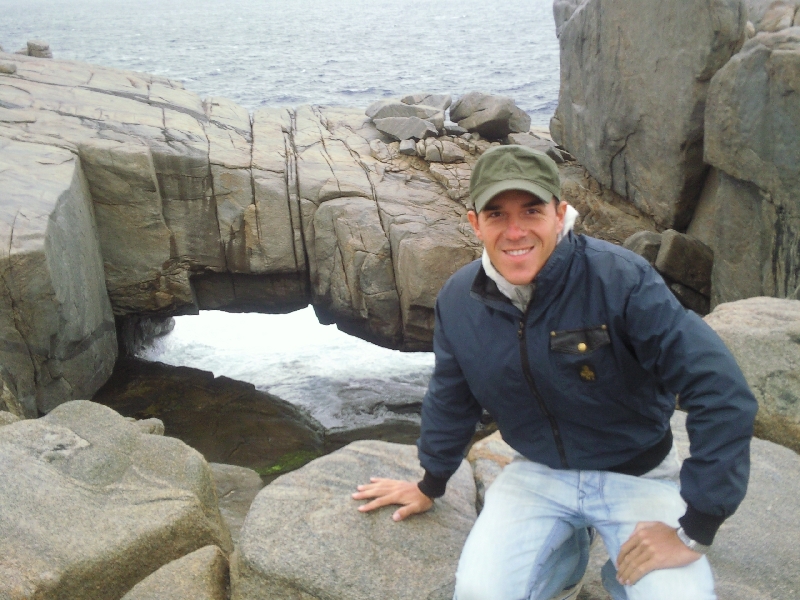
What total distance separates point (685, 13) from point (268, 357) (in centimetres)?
910

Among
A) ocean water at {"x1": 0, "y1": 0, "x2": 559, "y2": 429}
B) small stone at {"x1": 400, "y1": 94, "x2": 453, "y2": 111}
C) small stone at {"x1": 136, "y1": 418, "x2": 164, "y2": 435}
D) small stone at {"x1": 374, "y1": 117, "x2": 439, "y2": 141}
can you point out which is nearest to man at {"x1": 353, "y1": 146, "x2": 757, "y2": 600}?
small stone at {"x1": 136, "y1": 418, "x2": 164, "y2": 435}

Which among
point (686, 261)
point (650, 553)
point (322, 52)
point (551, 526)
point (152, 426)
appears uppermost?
point (650, 553)

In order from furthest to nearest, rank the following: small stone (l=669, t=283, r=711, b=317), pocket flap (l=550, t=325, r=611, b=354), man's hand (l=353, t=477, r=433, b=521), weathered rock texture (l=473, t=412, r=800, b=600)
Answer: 1. small stone (l=669, t=283, r=711, b=317)
2. man's hand (l=353, t=477, r=433, b=521)
3. weathered rock texture (l=473, t=412, r=800, b=600)
4. pocket flap (l=550, t=325, r=611, b=354)

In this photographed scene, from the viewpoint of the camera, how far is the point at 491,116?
14.2 metres

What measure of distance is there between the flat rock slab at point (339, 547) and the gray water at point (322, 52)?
20113mm

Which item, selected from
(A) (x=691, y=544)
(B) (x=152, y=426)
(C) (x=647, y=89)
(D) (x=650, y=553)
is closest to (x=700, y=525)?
(A) (x=691, y=544)

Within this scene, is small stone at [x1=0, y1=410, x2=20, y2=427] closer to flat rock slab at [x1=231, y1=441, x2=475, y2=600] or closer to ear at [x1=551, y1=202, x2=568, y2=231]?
flat rock slab at [x1=231, y1=441, x2=475, y2=600]

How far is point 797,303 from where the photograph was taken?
593 cm

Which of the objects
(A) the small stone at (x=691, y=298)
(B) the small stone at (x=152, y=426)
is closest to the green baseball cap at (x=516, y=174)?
(B) the small stone at (x=152, y=426)

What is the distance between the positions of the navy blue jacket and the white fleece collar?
3cm

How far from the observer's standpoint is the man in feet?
8.63

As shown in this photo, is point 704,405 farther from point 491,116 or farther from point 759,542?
point 491,116

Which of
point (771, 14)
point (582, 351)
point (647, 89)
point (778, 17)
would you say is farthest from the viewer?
point (647, 89)

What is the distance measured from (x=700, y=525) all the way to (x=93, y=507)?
10.5 feet
